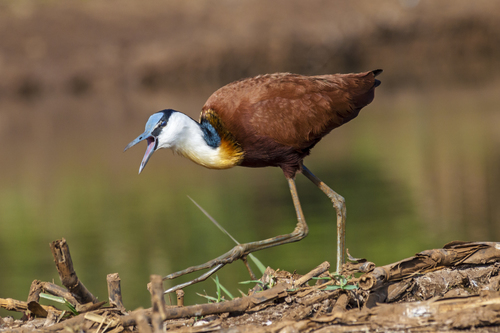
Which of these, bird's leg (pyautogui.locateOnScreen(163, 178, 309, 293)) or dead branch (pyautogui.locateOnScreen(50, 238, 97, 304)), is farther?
bird's leg (pyautogui.locateOnScreen(163, 178, 309, 293))

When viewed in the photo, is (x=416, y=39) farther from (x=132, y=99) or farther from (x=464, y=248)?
(x=464, y=248)

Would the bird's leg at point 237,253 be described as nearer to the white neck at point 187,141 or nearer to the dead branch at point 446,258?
the white neck at point 187,141

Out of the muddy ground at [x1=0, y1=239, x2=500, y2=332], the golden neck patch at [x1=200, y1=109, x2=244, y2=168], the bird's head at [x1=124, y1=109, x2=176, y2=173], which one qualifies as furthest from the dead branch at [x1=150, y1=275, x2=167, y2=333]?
the golden neck patch at [x1=200, y1=109, x2=244, y2=168]

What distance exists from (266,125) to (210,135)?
1.37 ft

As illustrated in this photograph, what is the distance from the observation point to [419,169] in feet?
49.6

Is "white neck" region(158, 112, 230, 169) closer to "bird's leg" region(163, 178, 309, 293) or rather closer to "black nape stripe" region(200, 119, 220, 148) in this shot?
"black nape stripe" region(200, 119, 220, 148)

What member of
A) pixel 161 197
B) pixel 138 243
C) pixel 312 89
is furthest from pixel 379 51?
pixel 312 89

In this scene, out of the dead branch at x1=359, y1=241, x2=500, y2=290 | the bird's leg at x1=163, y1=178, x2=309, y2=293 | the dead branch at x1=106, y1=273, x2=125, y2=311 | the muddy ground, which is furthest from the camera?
the bird's leg at x1=163, y1=178, x2=309, y2=293

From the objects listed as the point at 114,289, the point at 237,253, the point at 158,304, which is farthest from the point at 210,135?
the point at 158,304

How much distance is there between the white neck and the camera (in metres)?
4.47

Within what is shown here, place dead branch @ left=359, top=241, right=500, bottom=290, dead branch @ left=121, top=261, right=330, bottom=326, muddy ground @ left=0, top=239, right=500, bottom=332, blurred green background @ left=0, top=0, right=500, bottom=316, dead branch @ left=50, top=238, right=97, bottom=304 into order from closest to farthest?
muddy ground @ left=0, top=239, right=500, bottom=332 < dead branch @ left=121, top=261, right=330, bottom=326 < dead branch @ left=50, top=238, right=97, bottom=304 < dead branch @ left=359, top=241, right=500, bottom=290 < blurred green background @ left=0, top=0, right=500, bottom=316

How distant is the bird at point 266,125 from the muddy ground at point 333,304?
84cm

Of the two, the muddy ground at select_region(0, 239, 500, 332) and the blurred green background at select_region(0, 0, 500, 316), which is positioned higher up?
the blurred green background at select_region(0, 0, 500, 316)

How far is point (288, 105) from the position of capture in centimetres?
493
